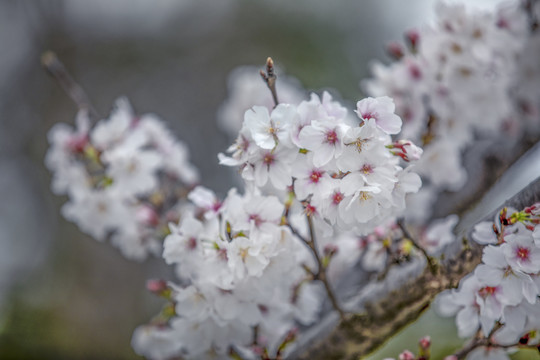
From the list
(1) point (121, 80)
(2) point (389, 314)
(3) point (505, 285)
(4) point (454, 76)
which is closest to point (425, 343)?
(2) point (389, 314)

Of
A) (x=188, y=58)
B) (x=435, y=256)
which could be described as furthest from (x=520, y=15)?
(x=188, y=58)

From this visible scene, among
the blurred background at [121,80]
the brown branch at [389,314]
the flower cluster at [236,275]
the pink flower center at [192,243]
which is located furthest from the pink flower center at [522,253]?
the blurred background at [121,80]

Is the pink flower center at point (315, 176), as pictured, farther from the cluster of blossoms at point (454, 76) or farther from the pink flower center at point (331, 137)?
the cluster of blossoms at point (454, 76)

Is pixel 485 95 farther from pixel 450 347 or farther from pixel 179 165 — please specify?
pixel 179 165

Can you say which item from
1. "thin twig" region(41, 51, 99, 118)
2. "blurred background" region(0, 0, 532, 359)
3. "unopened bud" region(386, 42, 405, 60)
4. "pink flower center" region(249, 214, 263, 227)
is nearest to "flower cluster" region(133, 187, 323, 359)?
"pink flower center" region(249, 214, 263, 227)

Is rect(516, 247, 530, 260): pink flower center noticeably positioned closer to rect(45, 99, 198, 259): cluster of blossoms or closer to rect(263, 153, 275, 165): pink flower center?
rect(263, 153, 275, 165): pink flower center

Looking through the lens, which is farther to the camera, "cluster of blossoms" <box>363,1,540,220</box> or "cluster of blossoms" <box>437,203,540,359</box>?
"cluster of blossoms" <box>363,1,540,220</box>

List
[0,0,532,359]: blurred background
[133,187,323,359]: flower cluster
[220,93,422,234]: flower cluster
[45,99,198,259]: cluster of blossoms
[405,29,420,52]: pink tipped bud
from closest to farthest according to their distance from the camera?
[220,93,422,234]: flower cluster < [133,187,323,359]: flower cluster < [45,99,198,259]: cluster of blossoms < [405,29,420,52]: pink tipped bud < [0,0,532,359]: blurred background
